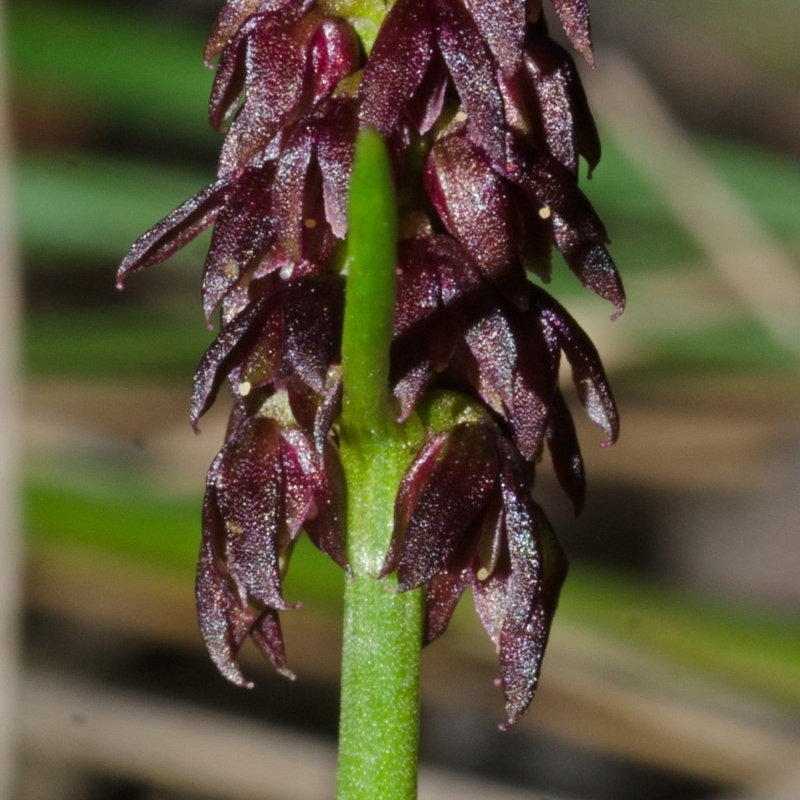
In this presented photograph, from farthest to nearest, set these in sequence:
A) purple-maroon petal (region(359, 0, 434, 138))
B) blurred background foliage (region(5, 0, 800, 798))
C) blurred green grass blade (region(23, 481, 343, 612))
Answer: blurred background foliage (region(5, 0, 800, 798))
blurred green grass blade (region(23, 481, 343, 612))
purple-maroon petal (region(359, 0, 434, 138))

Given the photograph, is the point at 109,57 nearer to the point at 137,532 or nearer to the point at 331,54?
the point at 137,532

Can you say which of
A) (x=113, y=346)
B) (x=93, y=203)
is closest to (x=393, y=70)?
(x=113, y=346)

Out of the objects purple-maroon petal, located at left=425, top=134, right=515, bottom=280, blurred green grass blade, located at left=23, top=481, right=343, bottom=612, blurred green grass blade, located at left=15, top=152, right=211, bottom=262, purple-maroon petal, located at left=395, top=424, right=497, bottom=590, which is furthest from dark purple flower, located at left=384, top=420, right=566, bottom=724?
blurred green grass blade, located at left=15, top=152, right=211, bottom=262

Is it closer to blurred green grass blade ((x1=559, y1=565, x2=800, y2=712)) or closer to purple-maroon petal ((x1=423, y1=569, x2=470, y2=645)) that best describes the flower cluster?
purple-maroon petal ((x1=423, y1=569, x2=470, y2=645))

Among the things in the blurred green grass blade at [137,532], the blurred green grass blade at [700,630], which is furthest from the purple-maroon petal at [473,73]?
the blurred green grass blade at [700,630]

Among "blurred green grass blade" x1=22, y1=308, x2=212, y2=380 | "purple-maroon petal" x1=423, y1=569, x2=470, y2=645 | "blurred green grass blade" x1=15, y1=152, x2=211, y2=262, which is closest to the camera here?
"purple-maroon petal" x1=423, y1=569, x2=470, y2=645
